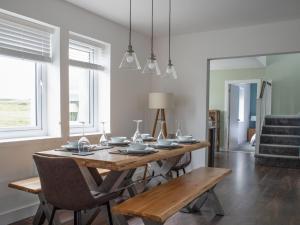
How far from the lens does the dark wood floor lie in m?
3.19

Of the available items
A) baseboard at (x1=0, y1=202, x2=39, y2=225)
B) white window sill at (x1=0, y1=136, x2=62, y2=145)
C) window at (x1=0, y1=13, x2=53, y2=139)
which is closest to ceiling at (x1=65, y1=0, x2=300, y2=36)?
window at (x1=0, y1=13, x2=53, y2=139)

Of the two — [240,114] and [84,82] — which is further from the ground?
[84,82]

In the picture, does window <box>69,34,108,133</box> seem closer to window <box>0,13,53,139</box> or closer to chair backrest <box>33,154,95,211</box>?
window <box>0,13,53,139</box>

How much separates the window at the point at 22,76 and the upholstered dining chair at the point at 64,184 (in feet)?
4.19

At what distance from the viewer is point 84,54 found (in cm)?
427

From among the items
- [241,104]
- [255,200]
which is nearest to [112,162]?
[255,200]

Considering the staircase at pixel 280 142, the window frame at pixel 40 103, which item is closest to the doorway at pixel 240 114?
the staircase at pixel 280 142

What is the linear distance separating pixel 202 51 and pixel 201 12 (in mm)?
1069

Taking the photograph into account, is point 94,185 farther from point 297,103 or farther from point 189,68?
point 297,103

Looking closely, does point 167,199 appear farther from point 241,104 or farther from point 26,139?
point 241,104

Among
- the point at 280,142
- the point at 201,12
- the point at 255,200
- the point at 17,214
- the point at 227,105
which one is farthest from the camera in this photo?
the point at 227,105

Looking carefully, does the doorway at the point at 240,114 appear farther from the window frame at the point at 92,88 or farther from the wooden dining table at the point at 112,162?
the wooden dining table at the point at 112,162

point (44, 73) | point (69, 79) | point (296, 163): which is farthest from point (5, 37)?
point (296, 163)

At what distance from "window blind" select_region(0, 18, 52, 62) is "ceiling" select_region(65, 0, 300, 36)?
0.61m
